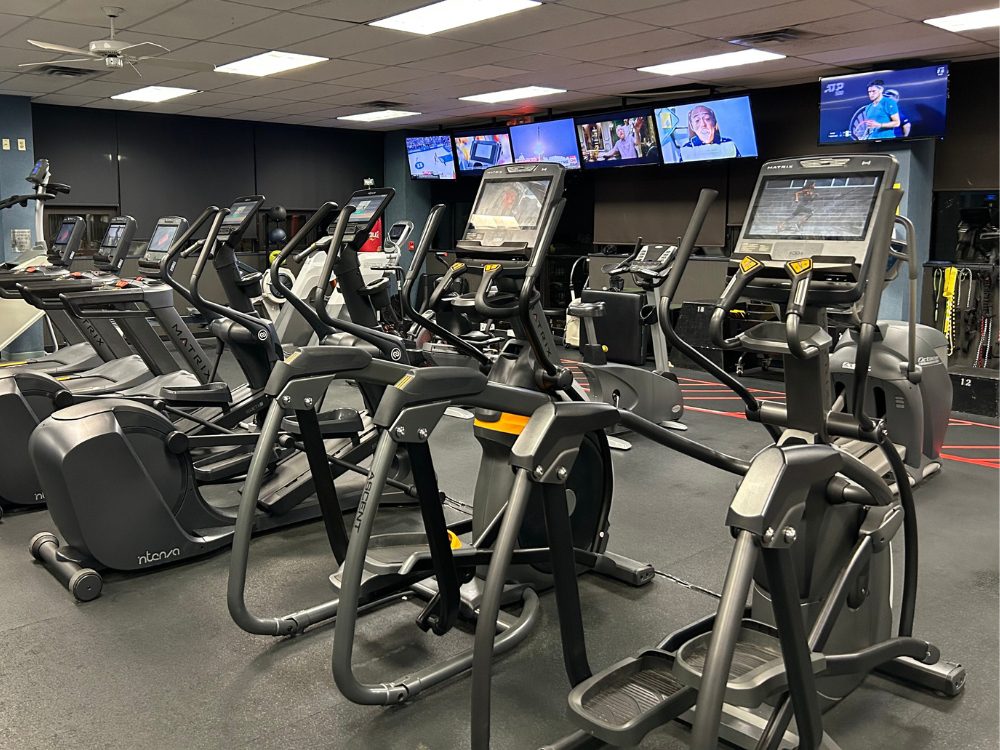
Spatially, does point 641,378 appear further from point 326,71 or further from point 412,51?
point 326,71

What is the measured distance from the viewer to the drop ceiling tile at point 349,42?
6285 mm

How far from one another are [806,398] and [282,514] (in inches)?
104

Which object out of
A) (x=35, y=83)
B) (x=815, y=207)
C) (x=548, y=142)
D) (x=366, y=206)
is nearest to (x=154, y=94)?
(x=35, y=83)

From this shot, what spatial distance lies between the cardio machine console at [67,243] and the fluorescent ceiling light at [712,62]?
493 centimetres

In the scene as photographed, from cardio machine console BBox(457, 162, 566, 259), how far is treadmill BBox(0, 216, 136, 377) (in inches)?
120

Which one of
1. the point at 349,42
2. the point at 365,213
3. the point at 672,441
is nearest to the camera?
the point at 672,441

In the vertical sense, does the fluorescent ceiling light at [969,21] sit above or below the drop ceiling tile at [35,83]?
below

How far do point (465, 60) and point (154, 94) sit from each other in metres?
4.00

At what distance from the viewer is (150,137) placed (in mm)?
11055

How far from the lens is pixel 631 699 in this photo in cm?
218

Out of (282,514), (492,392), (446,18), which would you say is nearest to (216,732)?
(492,392)

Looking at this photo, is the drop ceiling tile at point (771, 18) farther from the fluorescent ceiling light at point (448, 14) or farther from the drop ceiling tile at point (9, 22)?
the drop ceiling tile at point (9, 22)

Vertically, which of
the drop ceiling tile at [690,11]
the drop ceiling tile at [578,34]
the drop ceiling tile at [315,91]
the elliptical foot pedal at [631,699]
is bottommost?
the elliptical foot pedal at [631,699]

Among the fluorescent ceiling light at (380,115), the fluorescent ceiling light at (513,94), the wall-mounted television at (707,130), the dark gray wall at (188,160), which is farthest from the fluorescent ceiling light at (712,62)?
the dark gray wall at (188,160)
